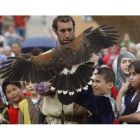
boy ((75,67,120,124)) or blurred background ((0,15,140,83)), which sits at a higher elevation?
blurred background ((0,15,140,83))

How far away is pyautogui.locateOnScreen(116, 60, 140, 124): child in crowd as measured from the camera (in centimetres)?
449

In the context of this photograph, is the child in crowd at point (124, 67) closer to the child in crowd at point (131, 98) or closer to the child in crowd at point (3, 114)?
the child in crowd at point (131, 98)

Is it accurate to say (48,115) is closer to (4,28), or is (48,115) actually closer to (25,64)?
(25,64)

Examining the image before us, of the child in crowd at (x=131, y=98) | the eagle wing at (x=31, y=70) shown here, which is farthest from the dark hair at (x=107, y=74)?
the eagle wing at (x=31, y=70)

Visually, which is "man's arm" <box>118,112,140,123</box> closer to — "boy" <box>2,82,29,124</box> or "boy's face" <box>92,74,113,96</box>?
"boy's face" <box>92,74,113,96</box>

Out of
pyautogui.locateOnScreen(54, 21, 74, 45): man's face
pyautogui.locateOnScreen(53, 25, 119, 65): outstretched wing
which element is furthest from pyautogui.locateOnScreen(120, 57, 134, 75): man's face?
pyautogui.locateOnScreen(54, 21, 74, 45): man's face

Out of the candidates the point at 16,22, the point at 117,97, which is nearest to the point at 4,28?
the point at 16,22

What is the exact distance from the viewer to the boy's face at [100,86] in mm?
4695

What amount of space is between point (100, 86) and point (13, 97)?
5.47 feet

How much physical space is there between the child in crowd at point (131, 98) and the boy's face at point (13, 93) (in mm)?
1811

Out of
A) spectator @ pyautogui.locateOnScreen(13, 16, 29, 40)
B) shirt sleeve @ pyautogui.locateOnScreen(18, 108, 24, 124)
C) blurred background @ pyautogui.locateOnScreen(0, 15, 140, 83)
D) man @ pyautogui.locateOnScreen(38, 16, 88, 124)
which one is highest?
spectator @ pyautogui.locateOnScreen(13, 16, 29, 40)

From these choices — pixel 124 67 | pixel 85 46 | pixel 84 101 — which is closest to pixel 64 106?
pixel 84 101

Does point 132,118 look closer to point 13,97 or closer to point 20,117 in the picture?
point 20,117

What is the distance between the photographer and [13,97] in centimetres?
577
